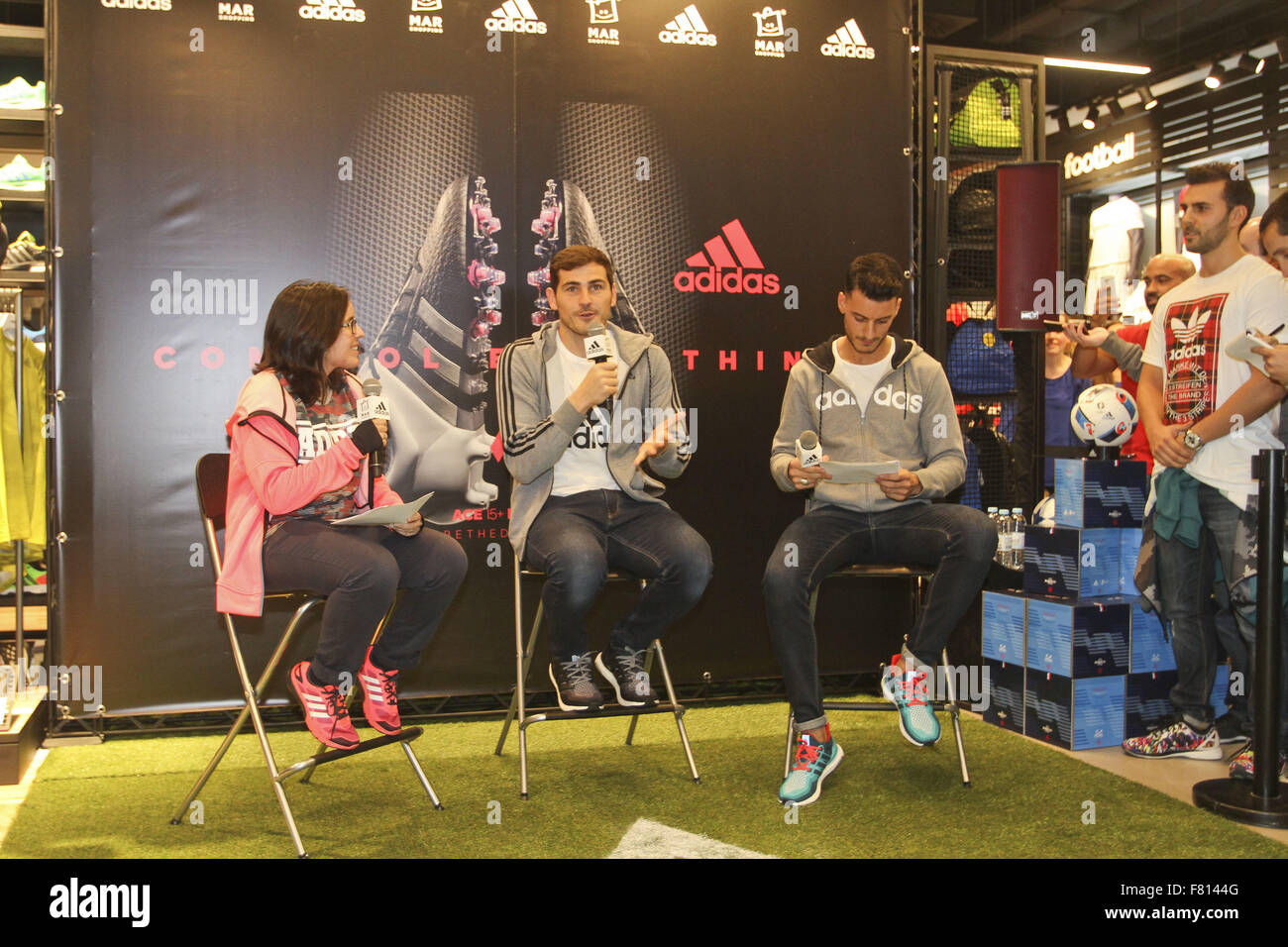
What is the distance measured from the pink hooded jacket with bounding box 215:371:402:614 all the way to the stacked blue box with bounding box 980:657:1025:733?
240 cm

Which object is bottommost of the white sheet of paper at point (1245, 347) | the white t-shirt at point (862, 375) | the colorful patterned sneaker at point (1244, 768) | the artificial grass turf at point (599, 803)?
the artificial grass turf at point (599, 803)

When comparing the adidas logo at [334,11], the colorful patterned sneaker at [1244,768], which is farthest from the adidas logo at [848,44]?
the colorful patterned sneaker at [1244,768]

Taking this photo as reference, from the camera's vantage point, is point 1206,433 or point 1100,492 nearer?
point 1206,433

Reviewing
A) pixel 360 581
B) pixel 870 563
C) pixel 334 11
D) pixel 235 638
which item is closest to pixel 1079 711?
pixel 870 563

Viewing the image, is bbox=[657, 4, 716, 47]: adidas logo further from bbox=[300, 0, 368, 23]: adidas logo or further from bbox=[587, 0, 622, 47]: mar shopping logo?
bbox=[300, 0, 368, 23]: adidas logo

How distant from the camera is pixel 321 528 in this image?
2.64 m

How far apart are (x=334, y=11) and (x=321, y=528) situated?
2.06 meters

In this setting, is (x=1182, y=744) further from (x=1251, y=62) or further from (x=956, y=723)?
(x=1251, y=62)

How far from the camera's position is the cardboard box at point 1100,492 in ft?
11.4

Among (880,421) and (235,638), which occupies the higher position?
(880,421)

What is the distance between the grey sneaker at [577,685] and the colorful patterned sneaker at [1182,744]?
1.80 m

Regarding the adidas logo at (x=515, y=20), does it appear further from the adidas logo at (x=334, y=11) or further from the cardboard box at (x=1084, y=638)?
the cardboard box at (x=1084, y=638)

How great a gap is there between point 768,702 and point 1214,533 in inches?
67.5

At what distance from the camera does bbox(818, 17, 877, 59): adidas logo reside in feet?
13.4
